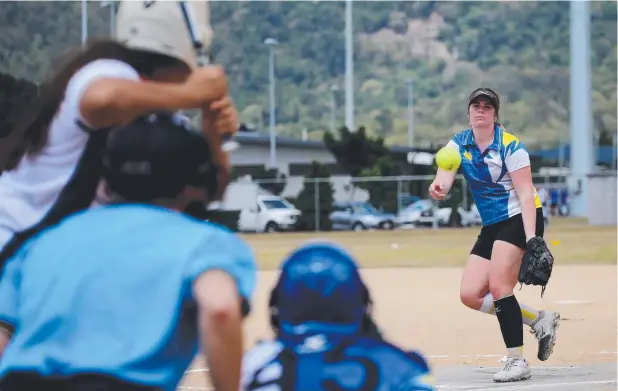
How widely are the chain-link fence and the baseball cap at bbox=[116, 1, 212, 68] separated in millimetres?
39913

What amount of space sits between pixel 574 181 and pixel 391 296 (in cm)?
3982

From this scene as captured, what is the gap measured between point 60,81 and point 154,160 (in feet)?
2.94

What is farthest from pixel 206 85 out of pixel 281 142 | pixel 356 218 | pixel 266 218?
pixel 281 142

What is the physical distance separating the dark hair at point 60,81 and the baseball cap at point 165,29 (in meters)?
0.03

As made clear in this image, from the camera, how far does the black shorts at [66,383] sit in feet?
9.56

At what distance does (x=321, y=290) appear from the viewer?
3.15 metres

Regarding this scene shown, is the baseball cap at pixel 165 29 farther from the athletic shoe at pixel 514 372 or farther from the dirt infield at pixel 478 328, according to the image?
the athletic shoe at pixel 514 372

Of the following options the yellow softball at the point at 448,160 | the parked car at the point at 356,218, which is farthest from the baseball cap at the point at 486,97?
the parked car at the point at 356,218

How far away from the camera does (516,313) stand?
26.4 feet

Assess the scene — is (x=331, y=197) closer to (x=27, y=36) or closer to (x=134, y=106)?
(x=27, y=36)

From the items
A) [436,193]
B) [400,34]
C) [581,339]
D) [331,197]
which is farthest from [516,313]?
[400,34]

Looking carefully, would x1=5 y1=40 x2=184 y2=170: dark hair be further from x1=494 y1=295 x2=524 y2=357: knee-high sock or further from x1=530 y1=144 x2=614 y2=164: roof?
x1=530 y1=144 x2=614 y2=164: roof

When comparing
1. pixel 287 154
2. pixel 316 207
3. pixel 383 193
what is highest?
pixel 287 154

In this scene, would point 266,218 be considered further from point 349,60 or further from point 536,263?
point 536,263
